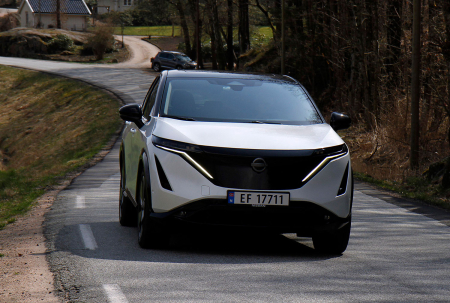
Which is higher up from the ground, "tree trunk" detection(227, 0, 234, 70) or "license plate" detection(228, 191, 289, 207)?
"tree trunk" detection(227, 0, 234, 70)

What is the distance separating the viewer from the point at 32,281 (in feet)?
17.8

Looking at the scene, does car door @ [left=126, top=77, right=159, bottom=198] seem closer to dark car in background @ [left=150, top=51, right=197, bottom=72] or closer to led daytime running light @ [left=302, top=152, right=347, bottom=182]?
led daytime running light @ [left=302, top=152, right=347, bottom=182]

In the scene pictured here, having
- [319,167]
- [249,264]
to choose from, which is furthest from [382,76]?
[249,264]

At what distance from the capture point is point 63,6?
94.9 meters

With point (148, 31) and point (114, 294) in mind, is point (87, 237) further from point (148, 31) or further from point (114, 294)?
point (148, 31)

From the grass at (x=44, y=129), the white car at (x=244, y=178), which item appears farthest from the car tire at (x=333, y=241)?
the grass at (x=44, y=129)

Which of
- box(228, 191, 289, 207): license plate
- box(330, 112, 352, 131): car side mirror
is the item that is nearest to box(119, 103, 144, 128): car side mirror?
box(228, 191, 289, 207): license plate

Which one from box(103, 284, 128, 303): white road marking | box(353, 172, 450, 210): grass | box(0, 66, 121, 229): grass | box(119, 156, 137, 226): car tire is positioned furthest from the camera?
box(0, 66, 121, 229): grass

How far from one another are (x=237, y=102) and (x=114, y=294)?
2924 millimetres

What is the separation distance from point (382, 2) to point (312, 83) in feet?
37.7

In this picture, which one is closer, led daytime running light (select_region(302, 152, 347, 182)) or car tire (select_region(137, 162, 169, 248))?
led daytime running light (select_region(302, 152, 347, 182))

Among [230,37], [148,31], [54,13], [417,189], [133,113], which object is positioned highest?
[54,13]

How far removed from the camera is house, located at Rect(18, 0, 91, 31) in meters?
95.2

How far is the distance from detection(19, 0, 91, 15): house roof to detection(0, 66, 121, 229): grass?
48.9 meters
